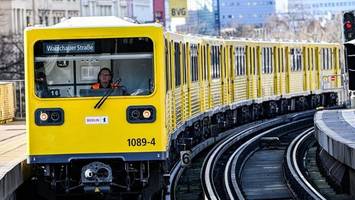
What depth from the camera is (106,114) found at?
1491 centimetres

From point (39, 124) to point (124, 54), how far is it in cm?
160

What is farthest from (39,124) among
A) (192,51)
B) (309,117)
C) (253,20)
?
(253,20)

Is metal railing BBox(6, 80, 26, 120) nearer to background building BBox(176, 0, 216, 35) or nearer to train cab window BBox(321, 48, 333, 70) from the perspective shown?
train cab window BBox(321, 48, 333, 70)

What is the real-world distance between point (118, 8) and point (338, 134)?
72.1 metres

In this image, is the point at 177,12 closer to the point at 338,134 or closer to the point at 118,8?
the point at 338,134

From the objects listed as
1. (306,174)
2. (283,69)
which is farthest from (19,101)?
(306,174)

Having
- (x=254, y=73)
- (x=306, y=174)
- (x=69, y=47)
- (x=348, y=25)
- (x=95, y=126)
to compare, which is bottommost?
(x=306, y=174)

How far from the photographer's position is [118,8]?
300 feet

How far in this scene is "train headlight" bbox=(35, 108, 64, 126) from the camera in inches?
588

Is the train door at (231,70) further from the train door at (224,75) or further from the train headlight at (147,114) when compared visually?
the train headlight at (147,114)

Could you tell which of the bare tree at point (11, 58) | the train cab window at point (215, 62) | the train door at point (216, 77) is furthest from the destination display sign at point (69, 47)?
the bare tree at point (11, 58)

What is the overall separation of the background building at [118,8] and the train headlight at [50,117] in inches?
2652

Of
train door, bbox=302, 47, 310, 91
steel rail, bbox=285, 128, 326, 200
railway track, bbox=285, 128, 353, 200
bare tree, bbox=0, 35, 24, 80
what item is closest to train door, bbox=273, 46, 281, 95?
train door, bbox=302, 47, 310, 91

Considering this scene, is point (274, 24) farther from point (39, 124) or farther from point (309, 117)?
point (39, 124)
